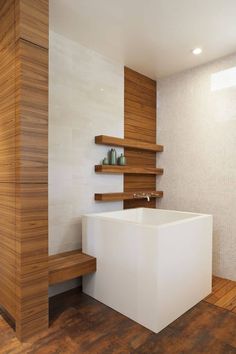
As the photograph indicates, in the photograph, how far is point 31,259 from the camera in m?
1.92

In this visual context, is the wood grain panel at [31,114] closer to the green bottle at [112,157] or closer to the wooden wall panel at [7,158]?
the wooden wall panel at [7,158]

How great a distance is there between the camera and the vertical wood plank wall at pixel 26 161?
1.88 metres

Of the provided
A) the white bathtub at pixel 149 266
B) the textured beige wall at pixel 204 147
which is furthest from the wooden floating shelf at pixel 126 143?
the white bathtub at pixel 149 266

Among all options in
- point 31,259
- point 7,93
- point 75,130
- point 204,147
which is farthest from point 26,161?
point 204,147

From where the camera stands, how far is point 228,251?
120 inches

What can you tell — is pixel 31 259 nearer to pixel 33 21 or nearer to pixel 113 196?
pixel 113 196

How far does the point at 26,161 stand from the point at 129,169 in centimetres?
161

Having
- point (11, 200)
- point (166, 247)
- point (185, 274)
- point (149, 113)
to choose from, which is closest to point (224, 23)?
point (149, 113)

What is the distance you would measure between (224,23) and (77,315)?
3104 mm

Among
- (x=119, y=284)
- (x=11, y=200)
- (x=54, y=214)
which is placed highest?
(x=11, y=200)

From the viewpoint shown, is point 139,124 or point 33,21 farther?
point 139,124

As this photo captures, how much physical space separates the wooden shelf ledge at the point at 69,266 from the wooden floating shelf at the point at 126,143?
4.31ft

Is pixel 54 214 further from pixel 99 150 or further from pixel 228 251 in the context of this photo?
pixel 228 251

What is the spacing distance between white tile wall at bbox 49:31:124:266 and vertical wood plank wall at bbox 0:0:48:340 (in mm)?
582
